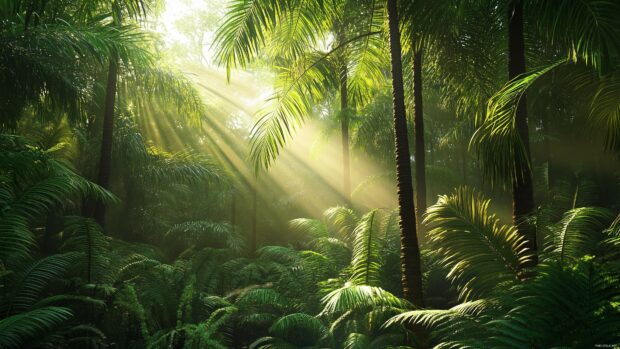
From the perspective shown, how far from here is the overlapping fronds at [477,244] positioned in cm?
387

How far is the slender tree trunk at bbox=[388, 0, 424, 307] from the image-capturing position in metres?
4.28

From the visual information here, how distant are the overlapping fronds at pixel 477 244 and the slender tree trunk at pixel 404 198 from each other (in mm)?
270

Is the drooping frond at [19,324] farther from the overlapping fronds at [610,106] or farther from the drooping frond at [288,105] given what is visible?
the overlapping fronds at [610,106]

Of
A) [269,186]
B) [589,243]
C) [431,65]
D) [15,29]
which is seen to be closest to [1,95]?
[15,29]

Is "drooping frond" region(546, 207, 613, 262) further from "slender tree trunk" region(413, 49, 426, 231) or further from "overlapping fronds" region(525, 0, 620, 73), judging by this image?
"slender tree trunk" region(413, 49, 426, 231)

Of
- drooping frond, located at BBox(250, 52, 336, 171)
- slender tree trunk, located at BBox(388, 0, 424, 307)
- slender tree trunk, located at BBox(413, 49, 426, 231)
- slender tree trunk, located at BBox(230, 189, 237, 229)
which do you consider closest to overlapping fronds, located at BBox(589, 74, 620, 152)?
slender tree trunk, located at BBox(388, 0, 424, 307)

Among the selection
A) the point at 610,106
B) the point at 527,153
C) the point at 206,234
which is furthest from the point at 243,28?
the point at 206,234

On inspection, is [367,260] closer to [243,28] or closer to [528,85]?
[528,85]

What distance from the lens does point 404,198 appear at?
4.31m

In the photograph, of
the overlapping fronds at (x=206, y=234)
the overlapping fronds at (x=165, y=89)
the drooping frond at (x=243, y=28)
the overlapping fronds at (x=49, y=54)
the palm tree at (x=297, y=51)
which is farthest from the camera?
the overlapping fronds at (x=206, y=234)

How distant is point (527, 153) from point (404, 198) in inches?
52.3

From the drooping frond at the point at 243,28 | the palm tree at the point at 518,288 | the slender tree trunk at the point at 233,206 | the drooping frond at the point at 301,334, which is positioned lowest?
the drooping frond at the point at 301,334

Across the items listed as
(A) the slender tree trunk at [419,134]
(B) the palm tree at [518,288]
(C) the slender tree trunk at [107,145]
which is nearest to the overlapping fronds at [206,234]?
(C) the slender tree trunk at [107,145]

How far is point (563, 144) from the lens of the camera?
15.0 meters
